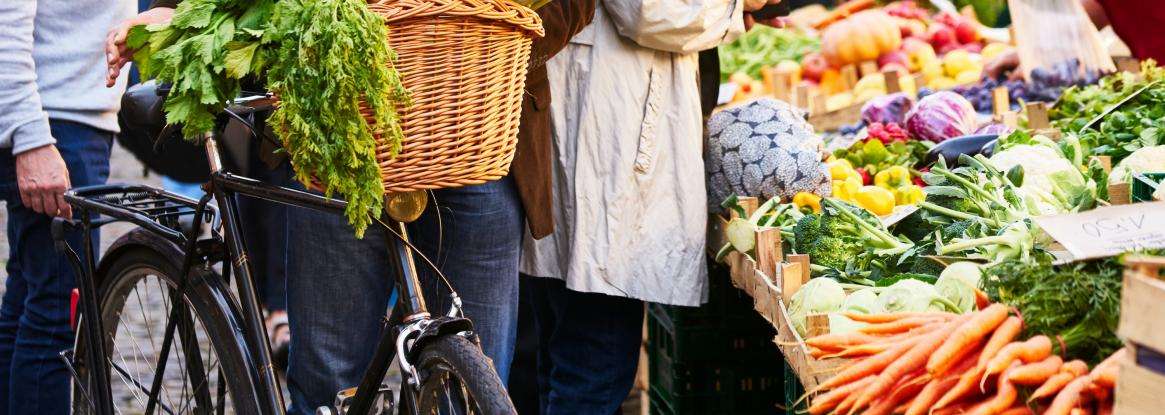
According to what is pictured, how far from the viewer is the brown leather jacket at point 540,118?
2617mm

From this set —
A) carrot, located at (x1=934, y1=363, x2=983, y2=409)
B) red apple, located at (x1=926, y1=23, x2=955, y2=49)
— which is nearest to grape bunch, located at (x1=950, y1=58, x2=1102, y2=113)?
red apple, located at (x1=926, y1=23, x2=955, y2=49)

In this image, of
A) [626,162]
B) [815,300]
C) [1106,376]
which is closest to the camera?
[1106,376]

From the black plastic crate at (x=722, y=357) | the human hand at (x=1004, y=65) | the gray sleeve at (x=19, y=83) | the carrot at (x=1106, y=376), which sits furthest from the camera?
the human hand at (x=1004, y=65)

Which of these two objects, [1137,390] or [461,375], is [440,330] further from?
[1137,390]

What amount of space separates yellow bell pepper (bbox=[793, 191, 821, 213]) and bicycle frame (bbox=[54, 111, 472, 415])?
1.28 metres

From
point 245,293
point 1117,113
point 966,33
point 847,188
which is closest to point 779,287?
point 847,188

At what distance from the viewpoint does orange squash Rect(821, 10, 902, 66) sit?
6.14 meters

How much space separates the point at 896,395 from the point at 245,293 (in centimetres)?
136

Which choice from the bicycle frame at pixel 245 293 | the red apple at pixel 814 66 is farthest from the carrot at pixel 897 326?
the red apple at pixel 814 66

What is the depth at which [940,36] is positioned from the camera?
6375mm

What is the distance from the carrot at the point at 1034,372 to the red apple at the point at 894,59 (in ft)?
14.4

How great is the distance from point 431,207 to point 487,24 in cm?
66

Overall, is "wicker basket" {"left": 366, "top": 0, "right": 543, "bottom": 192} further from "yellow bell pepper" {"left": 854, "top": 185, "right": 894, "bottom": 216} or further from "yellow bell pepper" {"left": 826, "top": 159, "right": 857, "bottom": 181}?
"yellow bell pepper" {"left": 826, "top": 159, "right": 857, "bottom": 181}

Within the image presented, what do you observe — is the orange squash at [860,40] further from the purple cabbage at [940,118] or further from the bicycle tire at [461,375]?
the bicycle tire at [461,375]
